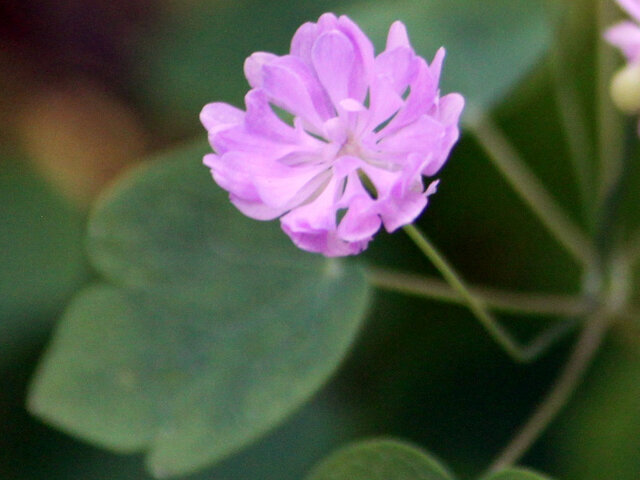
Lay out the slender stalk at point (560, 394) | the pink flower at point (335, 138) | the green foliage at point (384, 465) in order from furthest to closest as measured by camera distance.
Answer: the slender stalk at point (560, 394), the green foliage at point (384, 465), the pink flower at point (335, 138)

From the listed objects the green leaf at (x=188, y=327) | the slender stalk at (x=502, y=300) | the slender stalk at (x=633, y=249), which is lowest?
the slender stalk at (x=633, y=249)

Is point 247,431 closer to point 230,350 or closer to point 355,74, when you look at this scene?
point 230,350

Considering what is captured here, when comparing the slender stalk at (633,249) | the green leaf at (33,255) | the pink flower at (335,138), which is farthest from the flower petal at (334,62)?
the green leaf at (33,255)

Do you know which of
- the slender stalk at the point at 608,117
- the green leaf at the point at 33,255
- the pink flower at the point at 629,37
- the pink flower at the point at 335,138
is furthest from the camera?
the green leaf at the point at 33,255

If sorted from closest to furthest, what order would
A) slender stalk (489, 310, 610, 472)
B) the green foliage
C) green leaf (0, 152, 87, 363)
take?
the green foliage → slender stalk (489, 310, 610, 472) → green leaf (0, 152, 87, 363)

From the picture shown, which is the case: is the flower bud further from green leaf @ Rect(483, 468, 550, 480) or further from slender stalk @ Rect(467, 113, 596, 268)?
green leaf @ Rect(483, 468, 550, 480)

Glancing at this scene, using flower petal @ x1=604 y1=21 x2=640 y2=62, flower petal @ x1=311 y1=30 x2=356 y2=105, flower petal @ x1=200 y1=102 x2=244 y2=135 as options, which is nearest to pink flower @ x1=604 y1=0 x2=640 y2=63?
flower petal @ x1=604 y1=21 x2=640 y2=62

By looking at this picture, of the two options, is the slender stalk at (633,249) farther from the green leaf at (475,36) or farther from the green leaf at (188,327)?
the green leaf at (188,327)
